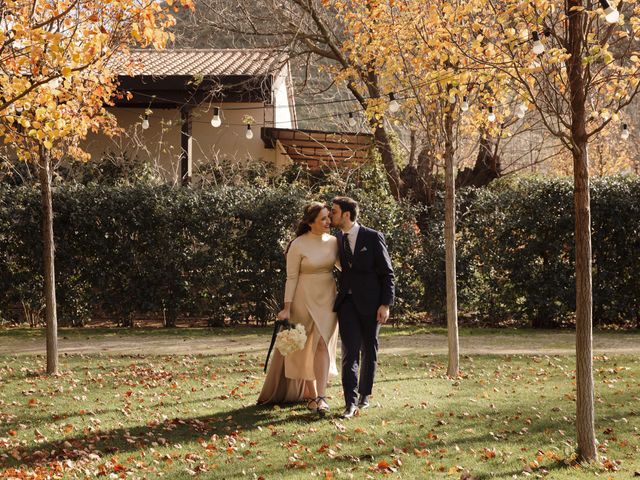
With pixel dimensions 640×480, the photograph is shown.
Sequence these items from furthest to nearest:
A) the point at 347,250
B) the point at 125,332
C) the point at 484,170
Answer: the point at 484,170 → the point at 125,332 → the point at 347,250

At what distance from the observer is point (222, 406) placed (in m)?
8.15

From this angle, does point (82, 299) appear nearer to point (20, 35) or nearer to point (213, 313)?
point (213, 313)

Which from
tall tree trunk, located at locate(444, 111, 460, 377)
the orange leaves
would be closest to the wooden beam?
the orange leaves

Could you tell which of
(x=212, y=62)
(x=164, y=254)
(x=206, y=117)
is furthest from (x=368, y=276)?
(x=212, y=62)

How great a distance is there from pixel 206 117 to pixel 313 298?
1570 cm

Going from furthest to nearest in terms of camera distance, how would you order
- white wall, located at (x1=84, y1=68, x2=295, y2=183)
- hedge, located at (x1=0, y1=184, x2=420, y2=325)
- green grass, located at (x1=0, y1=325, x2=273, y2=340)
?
white wall, located at (x1=84, y1=68, x2=295, y2=183), hedge, located at (x1=0, y1=184, x2=420, y2=325), green grass, located at (x1=0, y1=325, x2=273, y2=340)

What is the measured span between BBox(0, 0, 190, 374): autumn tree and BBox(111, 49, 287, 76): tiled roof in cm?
896

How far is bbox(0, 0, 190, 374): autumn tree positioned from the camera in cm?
692

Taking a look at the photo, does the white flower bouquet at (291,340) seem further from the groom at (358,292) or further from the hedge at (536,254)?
the hedge at (536,254)

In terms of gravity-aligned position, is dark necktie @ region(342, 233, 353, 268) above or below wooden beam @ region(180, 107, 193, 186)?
below

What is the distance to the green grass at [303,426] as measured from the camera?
594 cm

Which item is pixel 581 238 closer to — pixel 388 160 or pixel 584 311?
Answer: pixel 584 311

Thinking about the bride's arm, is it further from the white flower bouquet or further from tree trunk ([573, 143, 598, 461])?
tree trunk ([573, 143, 598, 461])

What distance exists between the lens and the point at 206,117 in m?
22.7
